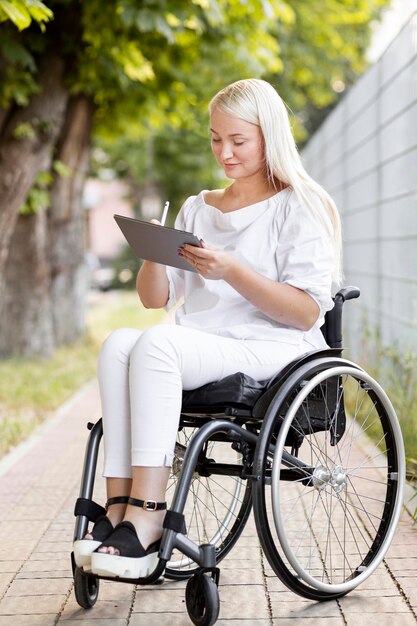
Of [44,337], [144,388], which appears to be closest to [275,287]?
[144,388]

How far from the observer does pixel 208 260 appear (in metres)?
3.02

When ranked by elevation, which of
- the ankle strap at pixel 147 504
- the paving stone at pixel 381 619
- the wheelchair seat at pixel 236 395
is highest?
the wheelchair seat at pixel 236 395

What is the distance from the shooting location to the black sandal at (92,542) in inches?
114

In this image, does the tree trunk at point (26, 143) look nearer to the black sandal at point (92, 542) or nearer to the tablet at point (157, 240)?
the tablet at point (157, 240)

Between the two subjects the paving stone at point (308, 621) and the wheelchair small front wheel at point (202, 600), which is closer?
the wheelchair small front wheel at point (202, 600)

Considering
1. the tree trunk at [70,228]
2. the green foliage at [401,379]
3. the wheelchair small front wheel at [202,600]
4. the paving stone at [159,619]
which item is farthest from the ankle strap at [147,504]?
the tree trunk at [70,228]

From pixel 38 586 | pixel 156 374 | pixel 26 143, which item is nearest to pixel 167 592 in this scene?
pixel 38 586

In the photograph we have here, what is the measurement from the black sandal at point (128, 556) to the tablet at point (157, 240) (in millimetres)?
677

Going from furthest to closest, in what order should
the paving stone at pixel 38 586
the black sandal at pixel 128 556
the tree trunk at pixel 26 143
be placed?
the tree trunk at pixel 26 143 → the paving stone at pixel 38 586 → the black sandal at pixel 128 556

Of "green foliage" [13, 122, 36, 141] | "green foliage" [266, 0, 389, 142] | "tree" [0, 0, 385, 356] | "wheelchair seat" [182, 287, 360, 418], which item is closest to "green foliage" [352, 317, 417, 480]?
"wheelchair seat" [182, 287, 360, 418]

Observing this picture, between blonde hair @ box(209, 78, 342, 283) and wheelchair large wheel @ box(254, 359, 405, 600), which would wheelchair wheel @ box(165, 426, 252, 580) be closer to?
wheelchair large wheel @ box(254, 359, 405, 600)

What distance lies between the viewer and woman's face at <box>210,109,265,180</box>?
3230mm

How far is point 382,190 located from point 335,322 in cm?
391

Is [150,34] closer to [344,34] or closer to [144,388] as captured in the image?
[144,388]
